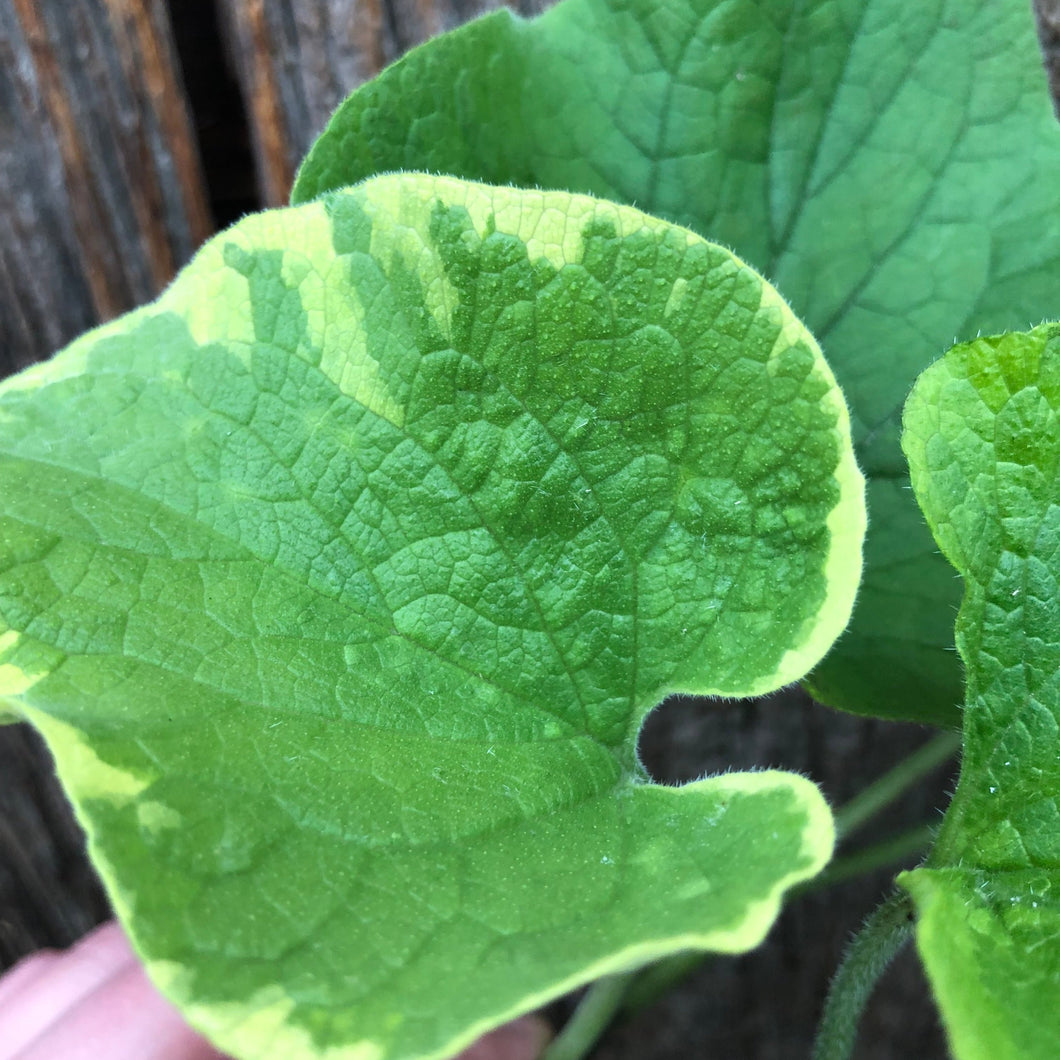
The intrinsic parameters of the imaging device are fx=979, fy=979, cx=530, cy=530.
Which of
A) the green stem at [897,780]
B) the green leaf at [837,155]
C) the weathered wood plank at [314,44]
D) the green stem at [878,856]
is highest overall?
the weathered wood plank at [314,44]

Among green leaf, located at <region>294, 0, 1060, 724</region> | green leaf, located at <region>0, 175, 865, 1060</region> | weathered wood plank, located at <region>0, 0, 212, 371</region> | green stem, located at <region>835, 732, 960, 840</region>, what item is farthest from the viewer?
green stem, located at <region>835, 732, 960, 840</region>

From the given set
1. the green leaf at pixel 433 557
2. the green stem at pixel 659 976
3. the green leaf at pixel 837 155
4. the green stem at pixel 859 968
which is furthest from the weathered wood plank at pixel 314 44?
the green stem at pixel 659 976

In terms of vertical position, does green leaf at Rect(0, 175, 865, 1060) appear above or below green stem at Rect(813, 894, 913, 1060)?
above

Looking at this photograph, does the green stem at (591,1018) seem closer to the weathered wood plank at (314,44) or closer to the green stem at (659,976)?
the green stem at (659,976)

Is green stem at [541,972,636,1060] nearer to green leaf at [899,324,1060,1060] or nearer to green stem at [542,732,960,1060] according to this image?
green stem at [542,732,960,1060]

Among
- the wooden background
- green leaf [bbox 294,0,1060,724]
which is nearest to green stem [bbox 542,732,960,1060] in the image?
the wooden background

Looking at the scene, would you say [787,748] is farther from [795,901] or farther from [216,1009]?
[216,1009]
